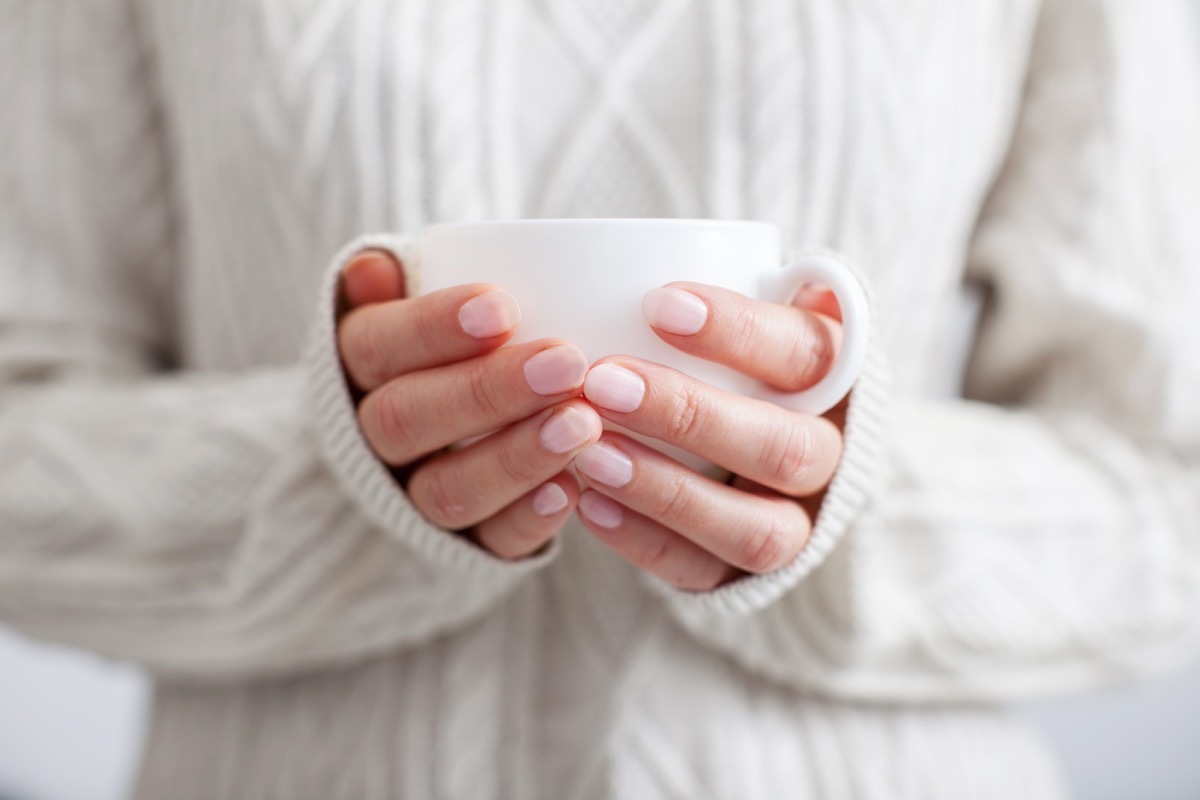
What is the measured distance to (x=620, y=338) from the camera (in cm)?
35

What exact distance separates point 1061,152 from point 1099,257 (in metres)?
0.09

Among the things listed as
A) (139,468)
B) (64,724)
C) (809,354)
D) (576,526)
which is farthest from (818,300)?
(64,724)

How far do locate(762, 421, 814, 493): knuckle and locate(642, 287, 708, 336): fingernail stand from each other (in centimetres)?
7

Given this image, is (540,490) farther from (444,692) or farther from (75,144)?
(75,144)

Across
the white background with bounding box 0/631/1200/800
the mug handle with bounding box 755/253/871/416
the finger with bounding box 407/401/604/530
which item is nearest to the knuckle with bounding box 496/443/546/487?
the finger with bounding box 407/401/604/530

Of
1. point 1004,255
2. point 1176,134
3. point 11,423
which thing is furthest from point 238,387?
point 1176,134

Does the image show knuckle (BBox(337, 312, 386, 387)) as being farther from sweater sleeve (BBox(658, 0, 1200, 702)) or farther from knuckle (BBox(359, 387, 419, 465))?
sweater sleeve (BBox(658, 0, 1200, 702))

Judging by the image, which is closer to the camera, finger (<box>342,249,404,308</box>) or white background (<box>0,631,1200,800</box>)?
finger (<box>342,249,404,308</box>)

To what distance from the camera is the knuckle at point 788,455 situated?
369 millimetres

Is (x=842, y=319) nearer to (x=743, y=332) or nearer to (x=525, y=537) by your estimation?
(x=743, y=332)

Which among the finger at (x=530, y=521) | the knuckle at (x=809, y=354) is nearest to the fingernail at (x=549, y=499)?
the finger at (x=530, y=521)

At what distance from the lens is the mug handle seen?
0.36m

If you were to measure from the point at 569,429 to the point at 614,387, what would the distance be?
0.02 meters

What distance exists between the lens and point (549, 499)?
1.23ft
